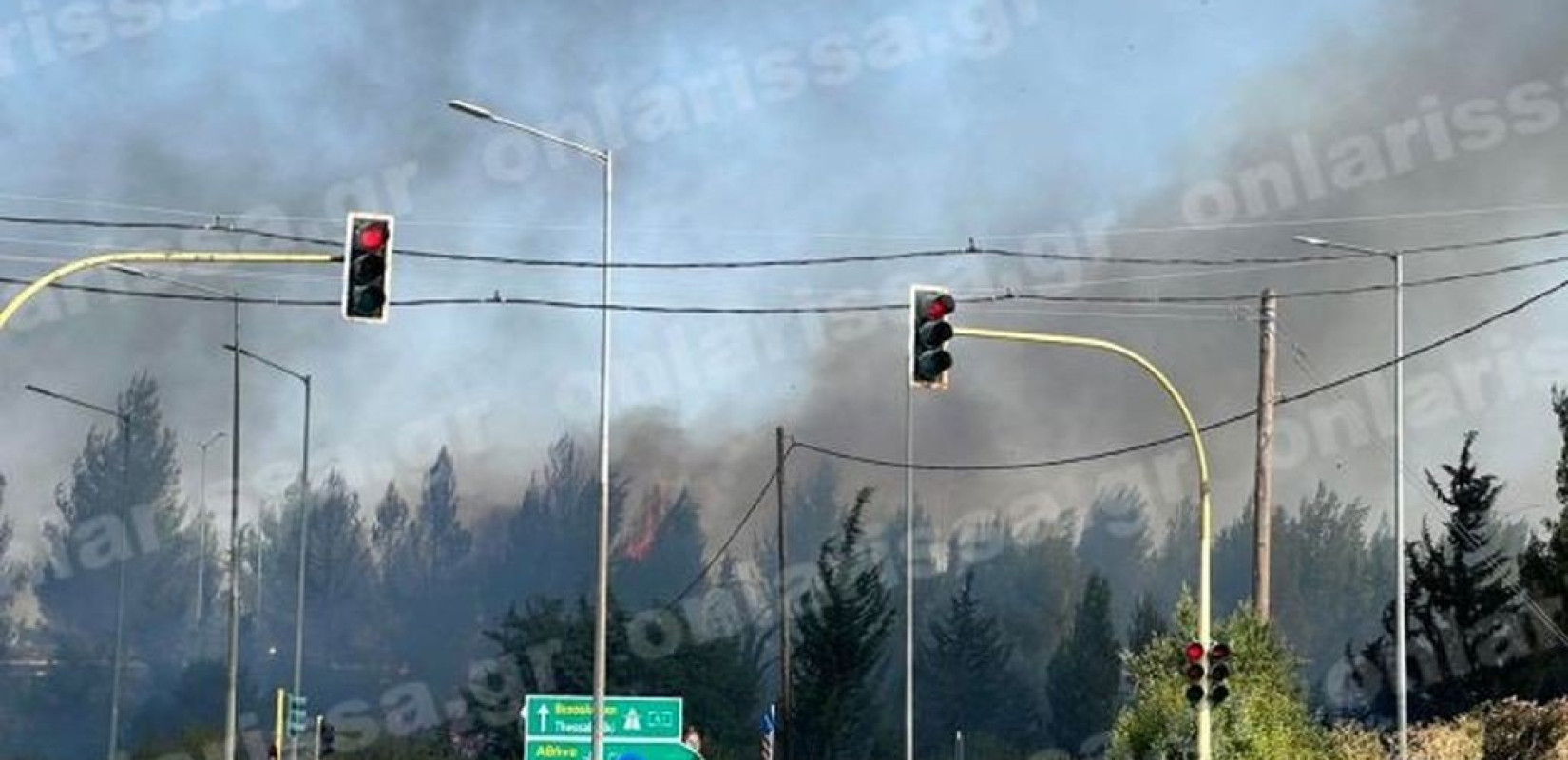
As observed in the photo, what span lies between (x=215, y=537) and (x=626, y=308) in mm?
147708

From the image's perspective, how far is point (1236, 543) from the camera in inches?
6334

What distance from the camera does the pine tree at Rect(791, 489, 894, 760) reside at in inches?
3024

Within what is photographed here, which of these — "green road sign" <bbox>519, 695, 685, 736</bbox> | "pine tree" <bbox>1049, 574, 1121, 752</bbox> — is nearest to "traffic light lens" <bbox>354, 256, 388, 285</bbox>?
"green road sign" <bbox>519, 695, 685, 736</bbox>

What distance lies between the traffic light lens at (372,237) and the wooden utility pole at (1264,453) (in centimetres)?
1704

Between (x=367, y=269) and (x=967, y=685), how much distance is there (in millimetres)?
100729

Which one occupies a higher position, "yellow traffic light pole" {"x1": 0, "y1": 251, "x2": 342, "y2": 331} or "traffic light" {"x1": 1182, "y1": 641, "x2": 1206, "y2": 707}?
"yellow traffic light pole" {"x1": 0, "y1": 251, "x2": 342, "y2": 331}

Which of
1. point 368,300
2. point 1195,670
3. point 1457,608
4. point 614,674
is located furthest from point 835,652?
point 368,300

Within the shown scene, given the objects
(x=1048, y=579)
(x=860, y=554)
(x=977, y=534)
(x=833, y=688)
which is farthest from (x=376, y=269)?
(x=977, y=534)

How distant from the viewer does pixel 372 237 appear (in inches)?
861

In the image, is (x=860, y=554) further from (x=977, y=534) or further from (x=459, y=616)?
(x=459, y=616)

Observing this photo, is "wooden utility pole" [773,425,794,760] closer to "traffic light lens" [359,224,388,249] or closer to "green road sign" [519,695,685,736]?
"green road sign" [519,695,685,736]

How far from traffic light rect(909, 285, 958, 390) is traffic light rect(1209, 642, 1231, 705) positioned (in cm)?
719

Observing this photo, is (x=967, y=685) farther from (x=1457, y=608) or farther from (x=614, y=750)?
(x=614, y=750)

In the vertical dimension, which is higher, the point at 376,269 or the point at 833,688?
the point at 376,269
